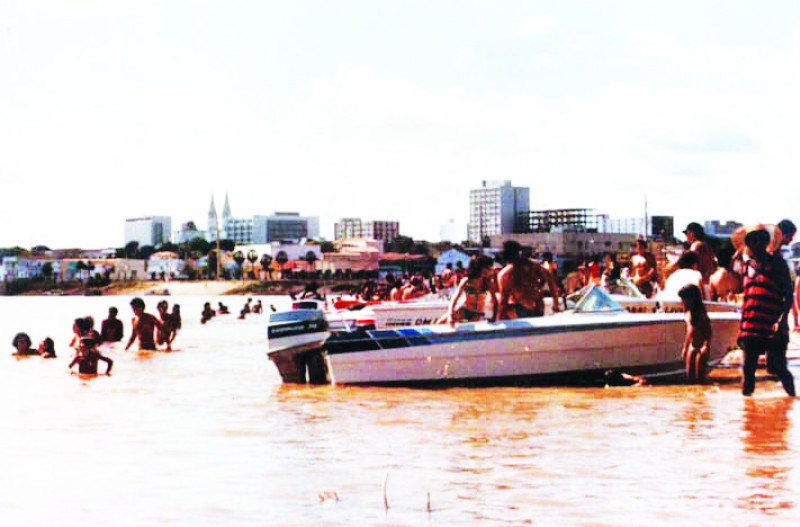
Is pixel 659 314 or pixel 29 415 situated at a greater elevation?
pixel 659 314

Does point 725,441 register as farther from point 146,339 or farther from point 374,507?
point 146,339

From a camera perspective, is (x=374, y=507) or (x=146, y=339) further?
(x=146, y=339)

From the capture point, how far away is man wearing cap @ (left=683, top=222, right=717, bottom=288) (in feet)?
50.3

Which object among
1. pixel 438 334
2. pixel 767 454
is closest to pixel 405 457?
pixel 767 454

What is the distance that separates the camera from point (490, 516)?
6785 millimetres

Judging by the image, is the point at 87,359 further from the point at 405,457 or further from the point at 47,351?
the point at 405,457

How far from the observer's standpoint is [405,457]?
9.09 metres

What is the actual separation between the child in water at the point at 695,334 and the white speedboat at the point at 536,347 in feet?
1.79

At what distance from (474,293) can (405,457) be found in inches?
215

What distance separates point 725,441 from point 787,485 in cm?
196

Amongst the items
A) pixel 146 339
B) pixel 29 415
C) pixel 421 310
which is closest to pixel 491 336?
pixel 421 310

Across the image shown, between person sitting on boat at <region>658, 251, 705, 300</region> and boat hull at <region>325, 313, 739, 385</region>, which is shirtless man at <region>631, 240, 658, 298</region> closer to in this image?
person sitting on boat at <region>658, 251, 705, 300</region>

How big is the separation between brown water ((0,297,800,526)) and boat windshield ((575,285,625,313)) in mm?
1006

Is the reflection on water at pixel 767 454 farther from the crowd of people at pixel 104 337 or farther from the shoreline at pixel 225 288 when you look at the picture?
the shoreline at pixel 225 288
